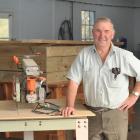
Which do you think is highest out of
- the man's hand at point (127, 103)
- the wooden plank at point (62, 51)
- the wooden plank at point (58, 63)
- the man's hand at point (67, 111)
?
the wooden plank at point (62, 51)

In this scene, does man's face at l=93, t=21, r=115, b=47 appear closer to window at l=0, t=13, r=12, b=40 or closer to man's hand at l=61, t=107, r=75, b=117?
man's hand at l=61, t=107, r=75, b=117

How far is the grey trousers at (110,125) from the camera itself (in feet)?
10.1

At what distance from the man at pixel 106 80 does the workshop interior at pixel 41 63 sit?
17 cm

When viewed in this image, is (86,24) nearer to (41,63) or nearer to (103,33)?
(41,63)

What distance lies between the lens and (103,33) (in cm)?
298

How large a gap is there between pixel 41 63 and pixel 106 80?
4.89ft

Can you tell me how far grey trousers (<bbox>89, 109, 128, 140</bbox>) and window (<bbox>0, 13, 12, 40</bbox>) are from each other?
22.0 feet

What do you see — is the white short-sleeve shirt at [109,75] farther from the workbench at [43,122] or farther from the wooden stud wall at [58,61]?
the wooden stud wall at [58,61]

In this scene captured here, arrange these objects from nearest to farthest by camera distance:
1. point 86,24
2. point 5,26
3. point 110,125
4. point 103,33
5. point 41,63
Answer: point 103,33 < point 110,125 < point 41,63 < point 5,26 < point 86,24

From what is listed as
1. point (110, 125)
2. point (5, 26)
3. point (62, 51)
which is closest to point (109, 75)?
point (110, 125)

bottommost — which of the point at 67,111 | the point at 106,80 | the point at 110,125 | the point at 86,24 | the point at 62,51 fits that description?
the point at 110,125

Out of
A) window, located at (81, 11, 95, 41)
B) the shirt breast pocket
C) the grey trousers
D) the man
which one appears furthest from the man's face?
window, located at (81, 11, 95, 41)

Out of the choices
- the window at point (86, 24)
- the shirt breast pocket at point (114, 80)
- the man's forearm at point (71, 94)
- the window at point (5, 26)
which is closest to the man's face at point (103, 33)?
the shirt breast pocket at point (114, 80)

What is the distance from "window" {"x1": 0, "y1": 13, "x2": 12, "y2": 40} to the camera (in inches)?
370
